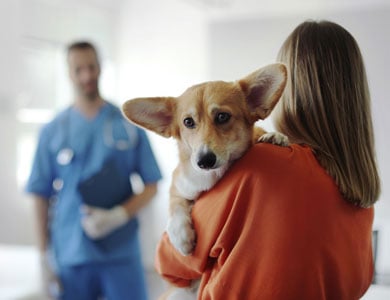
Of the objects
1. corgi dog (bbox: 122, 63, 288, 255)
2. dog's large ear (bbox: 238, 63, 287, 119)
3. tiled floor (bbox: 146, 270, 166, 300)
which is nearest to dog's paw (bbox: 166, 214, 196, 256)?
corgi dog (bbox: 122, 63, 288, 255)

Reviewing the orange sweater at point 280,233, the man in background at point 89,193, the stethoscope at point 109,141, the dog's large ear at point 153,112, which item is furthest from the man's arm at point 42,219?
the orange sweater at point 280,233

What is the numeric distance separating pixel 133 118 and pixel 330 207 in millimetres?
410

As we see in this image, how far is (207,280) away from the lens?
3.00 feet

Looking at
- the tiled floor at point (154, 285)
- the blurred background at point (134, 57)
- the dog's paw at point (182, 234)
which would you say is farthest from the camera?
the tiled floor at point (154, 285)

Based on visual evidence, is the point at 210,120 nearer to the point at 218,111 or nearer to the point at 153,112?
the point at 218,111

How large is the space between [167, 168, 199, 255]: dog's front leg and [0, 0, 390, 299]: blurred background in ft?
2.65

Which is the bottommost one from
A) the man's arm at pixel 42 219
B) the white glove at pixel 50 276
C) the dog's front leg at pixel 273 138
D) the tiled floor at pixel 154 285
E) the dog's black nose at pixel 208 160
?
the tiled floor at pixel 154 285

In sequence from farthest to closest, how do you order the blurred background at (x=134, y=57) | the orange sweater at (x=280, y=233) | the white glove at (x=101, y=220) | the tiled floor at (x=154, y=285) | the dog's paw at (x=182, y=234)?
the tiled floor at (x=154, y=285)
the blurred background at (x=134, y=57)
the white glove at (x=101, y=220)
the dog's paw at (x=182, y=234)
the orange sweater at (x=280, y=233)

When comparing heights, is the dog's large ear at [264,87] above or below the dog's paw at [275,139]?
above

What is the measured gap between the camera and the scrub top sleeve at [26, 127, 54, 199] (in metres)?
2.08

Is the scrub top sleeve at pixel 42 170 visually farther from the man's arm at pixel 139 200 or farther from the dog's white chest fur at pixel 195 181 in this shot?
the dog's white chest fur at pixel 195 181

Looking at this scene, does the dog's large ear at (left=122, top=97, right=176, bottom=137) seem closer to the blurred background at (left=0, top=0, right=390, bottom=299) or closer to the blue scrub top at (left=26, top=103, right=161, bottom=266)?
the blurred background at (left=0, top=0, right=390, bottom=299)

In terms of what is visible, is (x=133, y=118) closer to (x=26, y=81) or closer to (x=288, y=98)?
(x=288, y=98)

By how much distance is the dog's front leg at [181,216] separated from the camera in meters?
0.94
